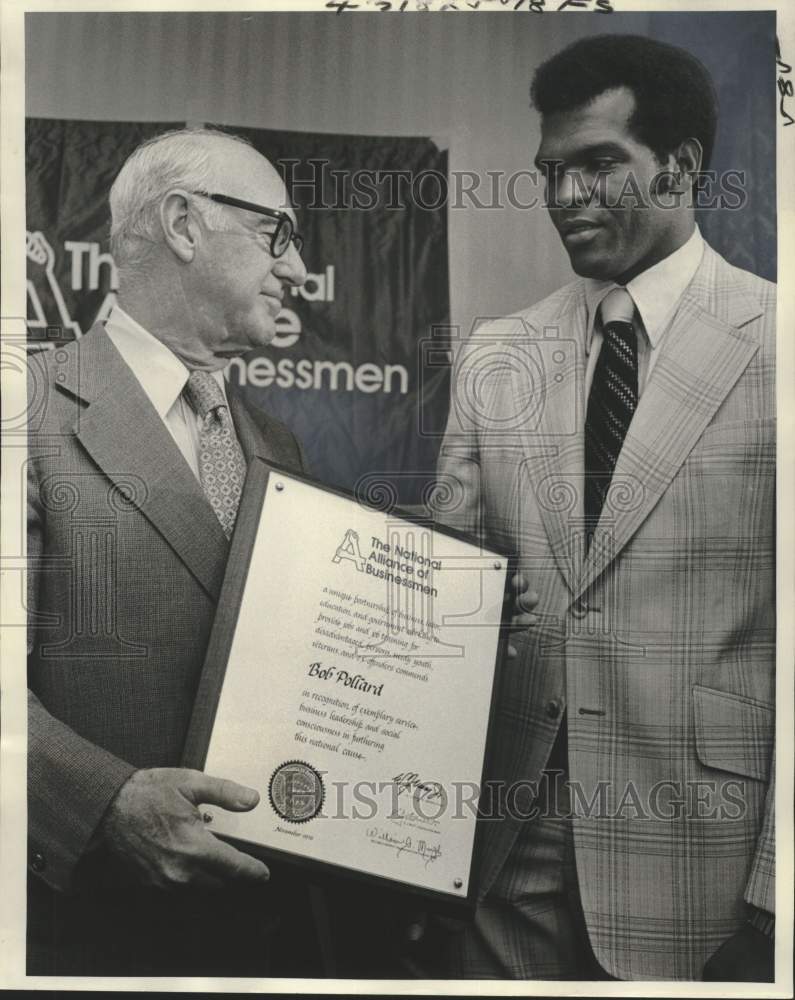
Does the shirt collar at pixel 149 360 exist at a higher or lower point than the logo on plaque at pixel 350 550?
higher

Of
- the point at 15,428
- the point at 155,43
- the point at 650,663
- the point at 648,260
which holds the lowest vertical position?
the point at 650,663

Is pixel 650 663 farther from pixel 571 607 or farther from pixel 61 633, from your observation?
pixel 61 633

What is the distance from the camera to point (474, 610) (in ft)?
6.25

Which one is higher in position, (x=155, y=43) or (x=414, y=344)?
(x=155, y=43)

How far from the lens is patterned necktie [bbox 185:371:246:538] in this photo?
6.22 feet

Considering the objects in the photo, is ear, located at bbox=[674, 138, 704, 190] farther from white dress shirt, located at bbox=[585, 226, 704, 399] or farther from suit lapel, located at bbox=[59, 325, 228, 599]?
suit lapel, located at bbox=[59, 325, 228, 599]

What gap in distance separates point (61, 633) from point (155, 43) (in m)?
1.11

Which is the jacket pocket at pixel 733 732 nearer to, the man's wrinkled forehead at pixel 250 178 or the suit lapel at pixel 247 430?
the suit lapel at pixel 247 430

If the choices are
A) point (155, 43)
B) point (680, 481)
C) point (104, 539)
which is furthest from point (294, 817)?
point (155, 43)

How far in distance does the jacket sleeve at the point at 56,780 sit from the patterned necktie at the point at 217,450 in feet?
1.06

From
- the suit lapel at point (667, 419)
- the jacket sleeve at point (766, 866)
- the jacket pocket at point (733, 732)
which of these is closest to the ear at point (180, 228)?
the suit lapel at point (667, 419)

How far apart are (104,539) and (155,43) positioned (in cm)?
93

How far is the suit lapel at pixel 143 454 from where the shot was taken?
6.16ft

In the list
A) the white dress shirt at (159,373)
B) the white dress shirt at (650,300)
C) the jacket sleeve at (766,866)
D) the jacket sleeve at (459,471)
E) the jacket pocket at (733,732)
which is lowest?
the jacket sleeve at (766,866)
